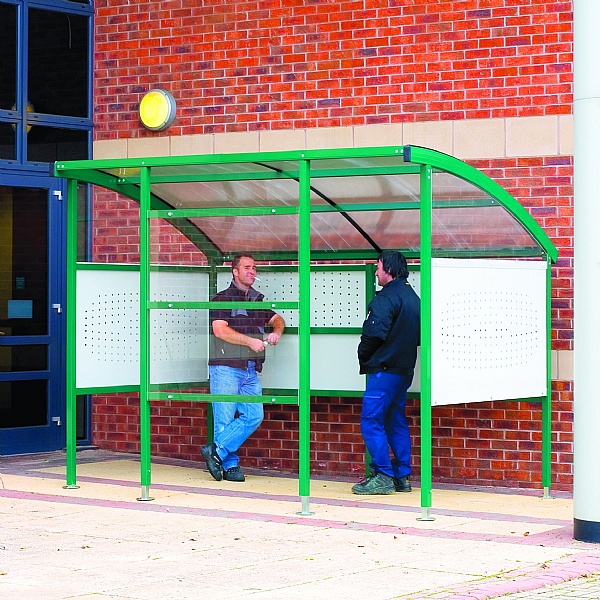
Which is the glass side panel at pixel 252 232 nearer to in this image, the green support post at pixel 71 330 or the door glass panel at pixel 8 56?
the green support post at pixel 71 330

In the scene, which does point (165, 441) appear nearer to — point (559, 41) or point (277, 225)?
point (277, 225)

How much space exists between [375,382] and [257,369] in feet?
2.88

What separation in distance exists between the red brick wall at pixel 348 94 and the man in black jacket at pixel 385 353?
3.37 ft

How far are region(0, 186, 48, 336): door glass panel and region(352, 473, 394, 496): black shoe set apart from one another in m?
3.96

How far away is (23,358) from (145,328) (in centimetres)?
300

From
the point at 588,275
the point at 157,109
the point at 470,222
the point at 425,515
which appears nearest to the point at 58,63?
A: the point at 157,109

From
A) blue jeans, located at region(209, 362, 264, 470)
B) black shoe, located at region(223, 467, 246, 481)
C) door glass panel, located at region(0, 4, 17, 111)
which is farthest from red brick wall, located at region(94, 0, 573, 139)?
black shoe, located at region(223, 467, 246, 481)

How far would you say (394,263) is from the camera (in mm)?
10258

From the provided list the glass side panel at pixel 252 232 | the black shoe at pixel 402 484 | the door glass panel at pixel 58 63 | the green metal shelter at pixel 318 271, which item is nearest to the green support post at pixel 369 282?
the green metal shelter at pixel 318 271

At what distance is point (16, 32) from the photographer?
12.8 meters

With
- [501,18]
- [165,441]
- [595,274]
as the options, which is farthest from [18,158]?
[595,274]

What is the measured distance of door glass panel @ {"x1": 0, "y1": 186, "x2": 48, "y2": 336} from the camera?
1268 centimetres

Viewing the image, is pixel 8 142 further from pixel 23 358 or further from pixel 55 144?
pixel 23 358

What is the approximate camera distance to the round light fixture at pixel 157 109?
12.6 metres
